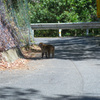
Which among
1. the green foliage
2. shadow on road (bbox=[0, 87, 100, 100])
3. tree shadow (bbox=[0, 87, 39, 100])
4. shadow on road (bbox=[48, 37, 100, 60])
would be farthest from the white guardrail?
shadow on road (bbox=[0, 87, 100, 100])

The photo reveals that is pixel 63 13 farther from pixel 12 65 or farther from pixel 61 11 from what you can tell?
pixel 12 65

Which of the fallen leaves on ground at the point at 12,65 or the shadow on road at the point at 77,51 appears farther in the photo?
the shadow on road at the point at 77,51

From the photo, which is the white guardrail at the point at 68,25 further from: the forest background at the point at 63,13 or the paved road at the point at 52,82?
the paved road at the point at 52,82

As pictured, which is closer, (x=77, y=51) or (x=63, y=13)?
(x=77, y=51)

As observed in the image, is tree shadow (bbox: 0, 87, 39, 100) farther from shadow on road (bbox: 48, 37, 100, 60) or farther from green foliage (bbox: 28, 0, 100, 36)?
green foliage (bbox: 28, 0, 100, 36)

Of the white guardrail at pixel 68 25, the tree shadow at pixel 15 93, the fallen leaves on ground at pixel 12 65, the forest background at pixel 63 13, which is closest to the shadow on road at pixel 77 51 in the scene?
the fallen leaves on ground at pixel 12 65

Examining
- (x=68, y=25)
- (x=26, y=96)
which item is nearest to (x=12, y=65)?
(x=26, y=96)

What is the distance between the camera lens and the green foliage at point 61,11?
23.0 meters

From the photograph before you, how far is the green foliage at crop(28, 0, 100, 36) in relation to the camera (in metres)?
23.0

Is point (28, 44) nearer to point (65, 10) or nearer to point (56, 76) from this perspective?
point (56, 76)

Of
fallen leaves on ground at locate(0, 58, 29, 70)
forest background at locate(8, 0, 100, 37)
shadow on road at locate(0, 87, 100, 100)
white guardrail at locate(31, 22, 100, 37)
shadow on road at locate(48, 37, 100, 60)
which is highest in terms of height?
forest background at locate(8, 0, 100, 37)

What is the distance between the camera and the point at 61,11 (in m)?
24.0

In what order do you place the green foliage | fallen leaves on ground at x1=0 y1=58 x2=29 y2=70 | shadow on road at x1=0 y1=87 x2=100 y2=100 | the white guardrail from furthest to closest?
the green foliage < the white guardrail < fallen leaves on ground at x1=0 y1=58 x2=29 y2=70 < shadow on road at x1=0 y1=87 x2=100 y2=100

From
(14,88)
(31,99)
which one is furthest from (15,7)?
(31,99)
